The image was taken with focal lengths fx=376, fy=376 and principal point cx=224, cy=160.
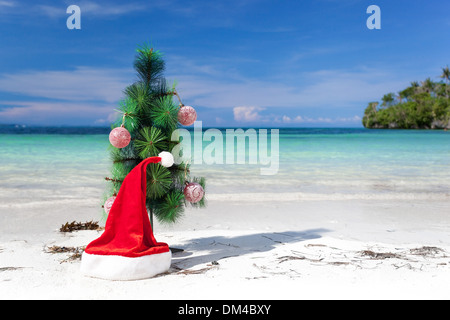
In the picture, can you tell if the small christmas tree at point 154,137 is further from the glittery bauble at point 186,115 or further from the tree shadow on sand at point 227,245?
the tree shadow on sand at point 227,245

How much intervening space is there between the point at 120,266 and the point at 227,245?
1.36m

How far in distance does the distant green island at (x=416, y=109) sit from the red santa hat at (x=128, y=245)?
2592 inches

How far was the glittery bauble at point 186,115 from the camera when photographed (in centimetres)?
336

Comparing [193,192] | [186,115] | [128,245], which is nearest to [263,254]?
[193,192]

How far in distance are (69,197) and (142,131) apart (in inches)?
160

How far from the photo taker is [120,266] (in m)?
2.79

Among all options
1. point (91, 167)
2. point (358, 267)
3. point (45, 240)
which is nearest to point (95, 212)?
point (45, 240)

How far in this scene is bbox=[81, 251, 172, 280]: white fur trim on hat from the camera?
9.15ft

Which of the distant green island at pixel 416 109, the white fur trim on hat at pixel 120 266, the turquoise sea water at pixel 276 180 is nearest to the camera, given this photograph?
the white fur trim on hat at pixel 120 266

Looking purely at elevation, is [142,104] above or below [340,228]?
above

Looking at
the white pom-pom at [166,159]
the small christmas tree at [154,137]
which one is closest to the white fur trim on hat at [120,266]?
the small christmas tree at [154,137]

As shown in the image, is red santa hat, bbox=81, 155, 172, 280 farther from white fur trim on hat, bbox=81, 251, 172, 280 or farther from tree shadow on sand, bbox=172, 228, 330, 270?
tree shadow on sand, bbox=172, 228, 330, 270

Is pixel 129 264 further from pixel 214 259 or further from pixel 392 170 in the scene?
pixel 392 170
